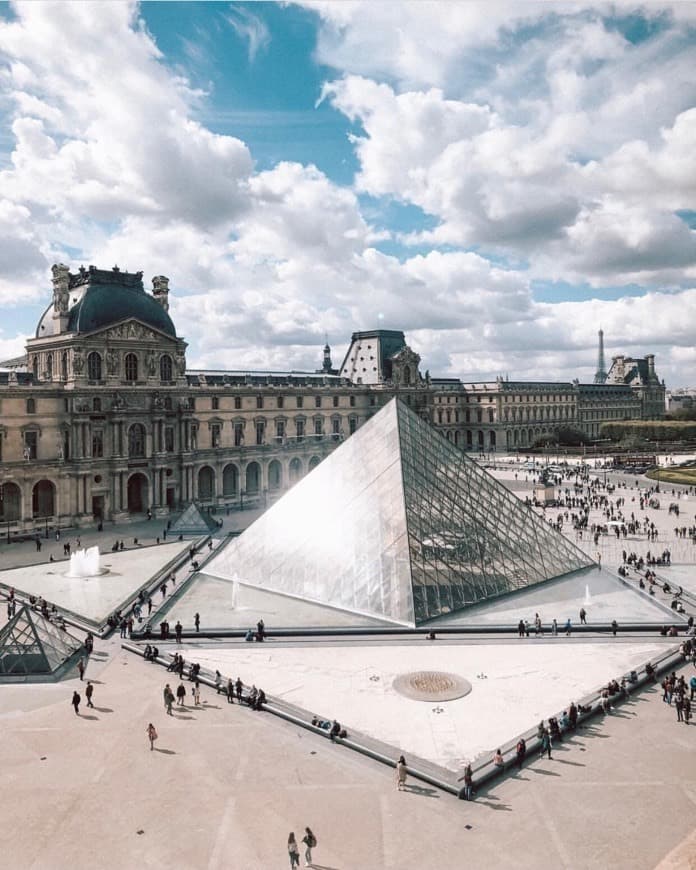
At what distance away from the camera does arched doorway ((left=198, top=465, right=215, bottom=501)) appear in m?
53.9

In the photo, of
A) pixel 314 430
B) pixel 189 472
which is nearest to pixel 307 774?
pixel 189 472

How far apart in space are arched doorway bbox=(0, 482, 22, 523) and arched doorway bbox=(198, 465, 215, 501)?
13896 mm

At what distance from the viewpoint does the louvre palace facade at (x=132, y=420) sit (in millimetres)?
43250

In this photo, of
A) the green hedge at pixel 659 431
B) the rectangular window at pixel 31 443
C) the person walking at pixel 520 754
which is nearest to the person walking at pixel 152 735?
the person walking at pixel 520 754

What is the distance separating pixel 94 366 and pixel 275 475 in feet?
64.2

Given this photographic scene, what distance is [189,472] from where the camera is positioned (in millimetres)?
51188

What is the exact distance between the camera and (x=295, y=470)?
61.5 m

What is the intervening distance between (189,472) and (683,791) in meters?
42.1

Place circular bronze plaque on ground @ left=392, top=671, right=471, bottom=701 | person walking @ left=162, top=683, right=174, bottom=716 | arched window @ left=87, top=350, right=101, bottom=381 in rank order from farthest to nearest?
arched window @ left=87, top=350, right=101, bottom=381 → circular bronze plaque on ground @ left=392, top=671, right=471, bottom=701 → person walking @ left=162, top=683, right=174, bottom=716

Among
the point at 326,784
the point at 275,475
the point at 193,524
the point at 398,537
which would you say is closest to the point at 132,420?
the point at 193,524

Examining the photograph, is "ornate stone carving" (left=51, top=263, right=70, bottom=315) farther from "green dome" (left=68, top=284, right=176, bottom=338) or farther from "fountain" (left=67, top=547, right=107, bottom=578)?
"fountain" (left=67, top=547, right=107, bottom=578)

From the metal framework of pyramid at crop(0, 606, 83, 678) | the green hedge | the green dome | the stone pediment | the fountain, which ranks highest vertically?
the green dome

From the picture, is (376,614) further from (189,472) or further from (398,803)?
(189,472)

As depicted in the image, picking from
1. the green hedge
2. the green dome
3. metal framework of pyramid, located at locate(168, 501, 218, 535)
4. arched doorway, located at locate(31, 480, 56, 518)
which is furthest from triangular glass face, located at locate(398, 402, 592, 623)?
the green hedge
